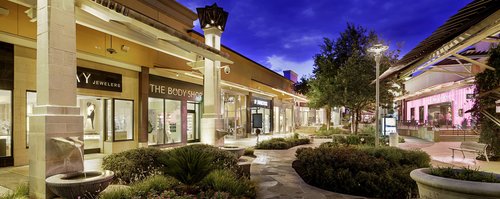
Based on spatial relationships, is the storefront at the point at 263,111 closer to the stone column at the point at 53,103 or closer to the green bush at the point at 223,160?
the green bush at the point at 223,160

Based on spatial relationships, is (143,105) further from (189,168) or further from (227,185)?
(227,185)

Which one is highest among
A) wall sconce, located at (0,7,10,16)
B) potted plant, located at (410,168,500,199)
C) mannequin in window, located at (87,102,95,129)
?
wall sconce, located at (0,7,10,16)

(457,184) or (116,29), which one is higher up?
(116,29)

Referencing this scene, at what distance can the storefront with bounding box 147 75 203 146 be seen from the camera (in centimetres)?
1723

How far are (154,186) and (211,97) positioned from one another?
7.38 m

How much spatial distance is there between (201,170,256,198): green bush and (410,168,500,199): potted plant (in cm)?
324

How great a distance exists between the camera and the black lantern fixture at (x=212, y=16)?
13325 millimetres

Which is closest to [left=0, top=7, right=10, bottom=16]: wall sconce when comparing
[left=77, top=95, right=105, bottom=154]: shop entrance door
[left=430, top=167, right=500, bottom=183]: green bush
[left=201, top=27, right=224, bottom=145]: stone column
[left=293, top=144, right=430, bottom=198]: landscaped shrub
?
[left=77, top=95, right=105, bottom=154]: shop entrance door

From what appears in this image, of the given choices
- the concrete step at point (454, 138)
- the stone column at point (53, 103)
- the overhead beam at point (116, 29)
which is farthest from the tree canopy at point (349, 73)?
the stone column at point (53, 103)

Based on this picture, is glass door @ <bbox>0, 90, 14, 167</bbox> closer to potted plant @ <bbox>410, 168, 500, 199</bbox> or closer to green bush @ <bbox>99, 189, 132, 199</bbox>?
green bush @ <bbox>99, 189, 132, 199</bbox>

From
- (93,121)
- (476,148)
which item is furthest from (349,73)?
(93,121)

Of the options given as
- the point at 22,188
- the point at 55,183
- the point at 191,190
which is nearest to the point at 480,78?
the point at 191,190

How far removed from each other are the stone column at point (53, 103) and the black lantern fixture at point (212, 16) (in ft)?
23.7

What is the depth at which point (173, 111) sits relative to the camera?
18.8 metres
